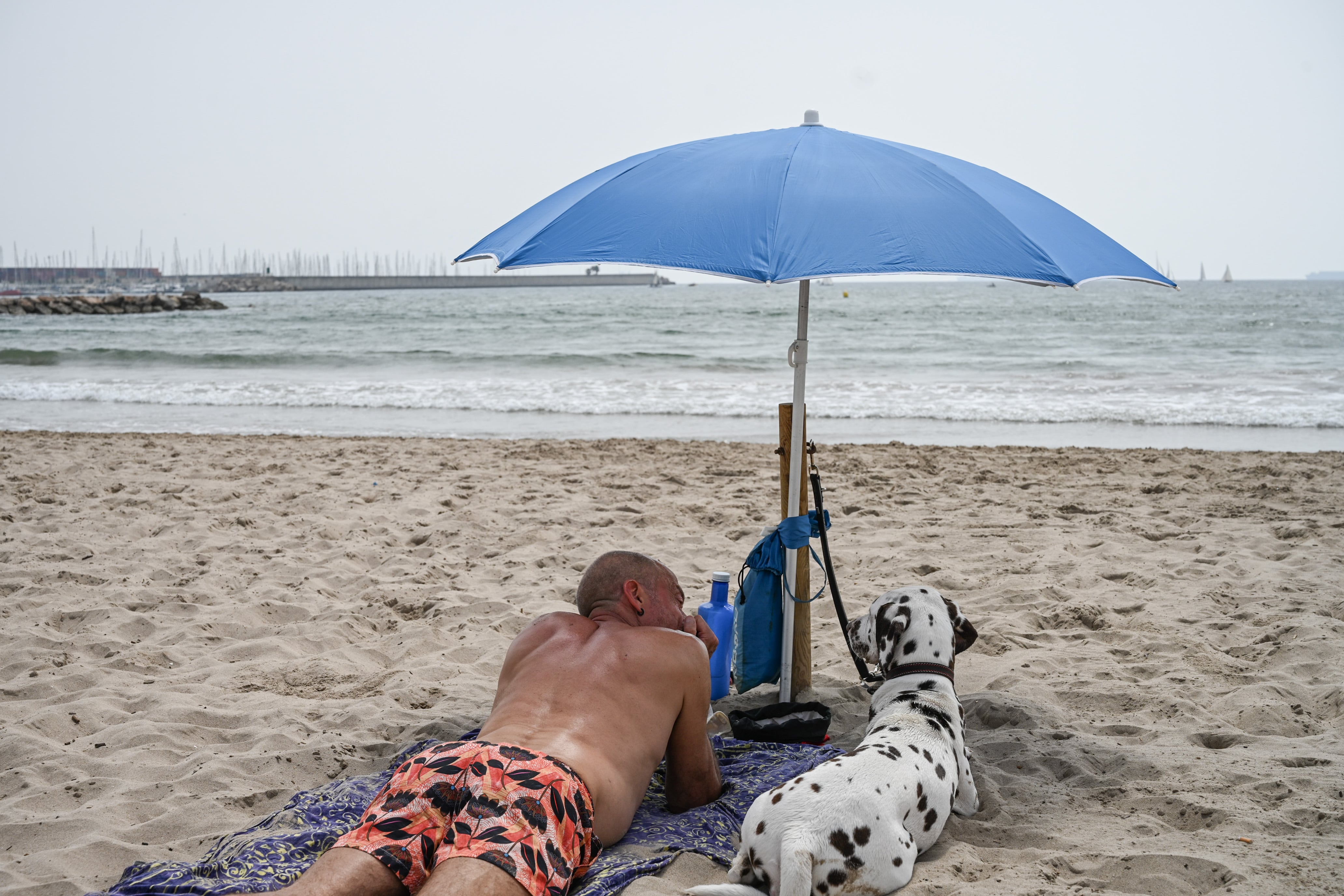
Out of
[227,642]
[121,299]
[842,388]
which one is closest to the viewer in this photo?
[227,642]

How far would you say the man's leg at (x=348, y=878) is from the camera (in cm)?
208

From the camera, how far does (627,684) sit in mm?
2723

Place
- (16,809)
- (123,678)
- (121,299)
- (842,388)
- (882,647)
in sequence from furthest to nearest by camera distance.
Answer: (121,299) < (842,388) < (123,678) < (882,647) < (16,809)

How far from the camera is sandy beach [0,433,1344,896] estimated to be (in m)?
2.84

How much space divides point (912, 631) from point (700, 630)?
72 centimetres

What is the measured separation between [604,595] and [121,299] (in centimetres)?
5157

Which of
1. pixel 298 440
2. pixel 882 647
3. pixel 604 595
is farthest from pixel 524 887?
pixel 298 440

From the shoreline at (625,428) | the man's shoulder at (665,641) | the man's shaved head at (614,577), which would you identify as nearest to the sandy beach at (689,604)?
the man's shoulder at (665,641)

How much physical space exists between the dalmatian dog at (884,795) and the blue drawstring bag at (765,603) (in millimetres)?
497

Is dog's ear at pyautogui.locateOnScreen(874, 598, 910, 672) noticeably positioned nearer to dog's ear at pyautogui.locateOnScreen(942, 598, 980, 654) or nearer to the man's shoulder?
dog's ear at pyautogui.locateOnScreen(942, 598, 980, 654)

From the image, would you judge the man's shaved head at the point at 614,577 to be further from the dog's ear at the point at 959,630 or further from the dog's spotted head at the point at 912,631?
the dog's ear at the point at 959,630

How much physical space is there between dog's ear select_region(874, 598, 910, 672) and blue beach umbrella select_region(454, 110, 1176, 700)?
2.51ft

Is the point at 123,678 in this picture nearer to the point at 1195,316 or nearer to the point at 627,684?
the point at 627,684

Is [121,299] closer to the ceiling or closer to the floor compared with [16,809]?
closer to the ceiling
